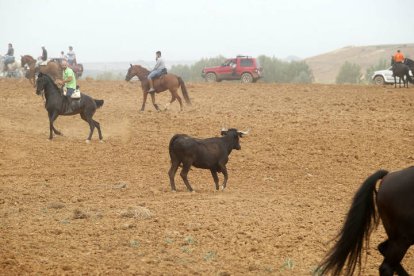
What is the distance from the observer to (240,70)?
128 ft

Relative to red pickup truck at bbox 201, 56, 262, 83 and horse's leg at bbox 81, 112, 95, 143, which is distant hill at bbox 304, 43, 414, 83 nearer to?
red pickup truck at bbox 201, 56, 262, 83

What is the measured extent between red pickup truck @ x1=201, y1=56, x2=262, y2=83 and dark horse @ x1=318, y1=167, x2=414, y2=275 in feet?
102

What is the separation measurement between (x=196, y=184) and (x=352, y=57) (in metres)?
111

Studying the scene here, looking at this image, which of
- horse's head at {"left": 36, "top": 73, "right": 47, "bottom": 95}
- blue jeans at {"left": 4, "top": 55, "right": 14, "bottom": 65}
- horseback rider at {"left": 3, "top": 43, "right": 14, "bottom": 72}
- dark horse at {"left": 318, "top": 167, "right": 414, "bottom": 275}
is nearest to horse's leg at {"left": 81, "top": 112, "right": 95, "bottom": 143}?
horse's head at {"left": 36, "top": 73, "right": 47, "bottom": 95}

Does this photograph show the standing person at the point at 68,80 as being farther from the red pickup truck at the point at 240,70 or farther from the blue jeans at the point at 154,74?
Answer: the red pickup truck at the point at 240,70

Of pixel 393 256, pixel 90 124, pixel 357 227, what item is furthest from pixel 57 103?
pixel 393 256

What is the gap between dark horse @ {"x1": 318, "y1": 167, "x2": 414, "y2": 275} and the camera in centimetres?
711

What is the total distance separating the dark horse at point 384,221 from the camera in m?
7.11

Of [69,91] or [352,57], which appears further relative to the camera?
[352,57]

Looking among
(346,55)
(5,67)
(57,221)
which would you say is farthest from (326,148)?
(346,55)

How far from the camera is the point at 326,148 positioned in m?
18.9

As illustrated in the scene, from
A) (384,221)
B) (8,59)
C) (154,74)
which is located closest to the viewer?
(384,221)

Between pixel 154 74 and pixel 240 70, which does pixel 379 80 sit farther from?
pixel 154 74

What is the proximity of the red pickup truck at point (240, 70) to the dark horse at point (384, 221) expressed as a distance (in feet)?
102
